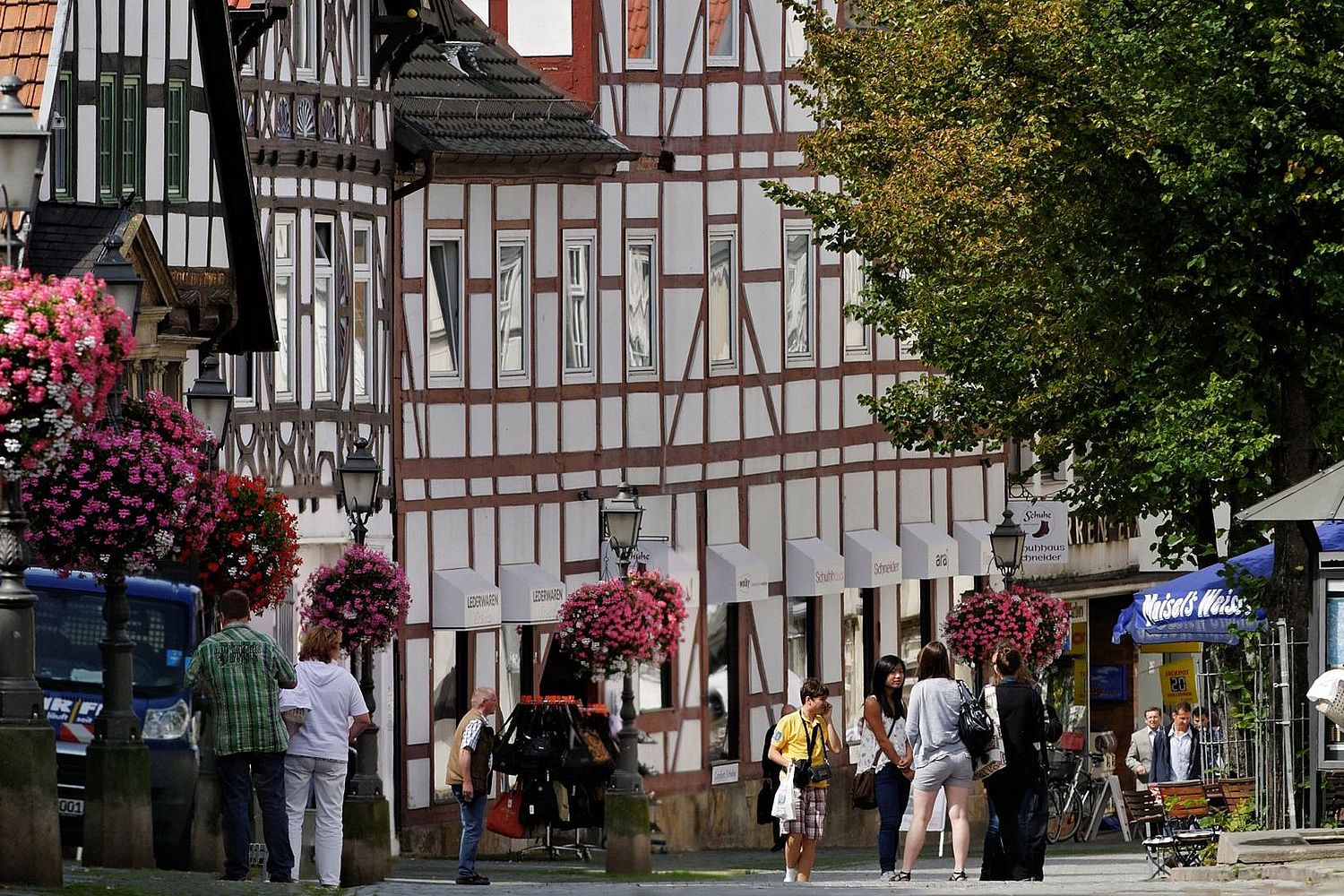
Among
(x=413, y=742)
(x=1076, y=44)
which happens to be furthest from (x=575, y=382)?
(x=1076, y=44)

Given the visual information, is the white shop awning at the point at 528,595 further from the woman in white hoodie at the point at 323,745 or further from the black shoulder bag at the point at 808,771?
the woman in white hoodie at the point at 323,745

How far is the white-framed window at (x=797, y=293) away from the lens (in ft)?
142

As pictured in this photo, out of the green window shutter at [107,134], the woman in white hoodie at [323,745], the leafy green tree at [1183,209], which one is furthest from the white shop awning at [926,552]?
the woman in white hoodie at [323,745]

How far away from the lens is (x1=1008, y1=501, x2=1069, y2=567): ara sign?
4766cm

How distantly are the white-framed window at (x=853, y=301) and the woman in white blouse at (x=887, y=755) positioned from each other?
64.6 ft

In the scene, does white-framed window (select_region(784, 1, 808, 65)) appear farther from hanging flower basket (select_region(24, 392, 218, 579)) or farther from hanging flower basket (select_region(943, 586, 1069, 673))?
hanging flower basket (select_region(24, 392, 218, 579))

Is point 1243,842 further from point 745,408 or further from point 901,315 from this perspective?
point 745,408

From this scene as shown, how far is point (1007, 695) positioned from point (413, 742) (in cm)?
1532

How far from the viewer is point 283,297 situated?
3509 cm

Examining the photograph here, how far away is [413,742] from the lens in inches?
1443

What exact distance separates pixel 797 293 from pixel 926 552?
4.56 m

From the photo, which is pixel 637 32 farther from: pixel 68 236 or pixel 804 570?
pixel 68 236

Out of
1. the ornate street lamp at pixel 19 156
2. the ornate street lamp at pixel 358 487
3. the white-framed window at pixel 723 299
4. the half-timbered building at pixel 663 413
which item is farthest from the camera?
the white-framed window at pixel 723 299

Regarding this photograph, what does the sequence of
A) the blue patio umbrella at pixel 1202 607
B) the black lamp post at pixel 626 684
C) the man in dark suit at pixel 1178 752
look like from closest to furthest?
the blue patio umbrella at pixel 1202 607 → the black lamp post at pixel 626 684 → the man in dark suit at pixel 1178 752
